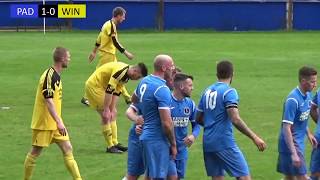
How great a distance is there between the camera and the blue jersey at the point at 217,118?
9.75 metres

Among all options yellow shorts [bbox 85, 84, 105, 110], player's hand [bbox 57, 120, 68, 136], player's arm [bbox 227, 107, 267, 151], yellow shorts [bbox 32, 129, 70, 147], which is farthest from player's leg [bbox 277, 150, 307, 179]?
yellow shorts [bbox 85, 84, 105, 110]

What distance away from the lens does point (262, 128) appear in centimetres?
1628

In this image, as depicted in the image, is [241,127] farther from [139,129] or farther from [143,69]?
[143,69]

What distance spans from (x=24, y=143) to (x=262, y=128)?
4790 mm

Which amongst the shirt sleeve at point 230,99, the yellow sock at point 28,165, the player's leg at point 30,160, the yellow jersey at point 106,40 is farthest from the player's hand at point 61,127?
the yellow jersey at point 106,40

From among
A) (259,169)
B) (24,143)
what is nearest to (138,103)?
(259,169)

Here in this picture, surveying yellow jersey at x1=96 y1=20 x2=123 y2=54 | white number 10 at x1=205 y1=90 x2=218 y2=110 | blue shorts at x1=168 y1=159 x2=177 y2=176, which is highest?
yellow jersey at x1=96 y1=20 x2=123 y2=54

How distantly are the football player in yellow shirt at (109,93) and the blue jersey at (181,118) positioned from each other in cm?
302

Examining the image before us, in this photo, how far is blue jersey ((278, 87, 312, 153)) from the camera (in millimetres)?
10070

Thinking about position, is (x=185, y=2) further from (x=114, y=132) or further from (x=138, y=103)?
(x=138, y=103)

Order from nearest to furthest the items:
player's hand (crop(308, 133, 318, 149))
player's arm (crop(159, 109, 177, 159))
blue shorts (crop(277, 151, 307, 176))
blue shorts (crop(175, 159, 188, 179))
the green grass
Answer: player's arm (crop(159, 109, 177, 159)) → blue shorts (crop(277, 151, 307, 176)) → blue shorts (crop(175, 159, 188, 179)) → player's hand (crop(308, 133, 318, 149)) → the green grass

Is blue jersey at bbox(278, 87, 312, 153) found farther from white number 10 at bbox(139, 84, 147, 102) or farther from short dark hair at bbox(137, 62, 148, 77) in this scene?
short dark hair at bbox(137, 62, 148, 77)

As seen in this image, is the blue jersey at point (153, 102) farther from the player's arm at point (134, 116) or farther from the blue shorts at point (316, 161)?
the blue shorts at point (316, 161)

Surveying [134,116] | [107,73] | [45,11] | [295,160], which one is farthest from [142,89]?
[45,11]
